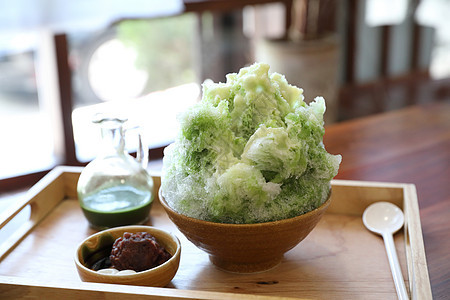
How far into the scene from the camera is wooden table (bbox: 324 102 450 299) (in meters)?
1.13

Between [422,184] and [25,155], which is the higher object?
[422,184]

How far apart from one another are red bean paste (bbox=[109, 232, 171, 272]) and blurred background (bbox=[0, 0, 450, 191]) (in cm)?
93

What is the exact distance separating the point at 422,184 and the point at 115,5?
1524 mm

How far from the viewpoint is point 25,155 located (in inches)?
99.9

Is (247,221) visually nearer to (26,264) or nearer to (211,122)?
(211,122)

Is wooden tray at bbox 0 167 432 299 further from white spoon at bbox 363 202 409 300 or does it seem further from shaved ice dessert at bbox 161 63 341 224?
shaved ice dessert at bbox 161 63 341 224

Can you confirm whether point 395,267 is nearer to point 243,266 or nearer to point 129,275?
point 243,266

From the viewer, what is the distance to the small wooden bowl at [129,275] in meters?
0.85

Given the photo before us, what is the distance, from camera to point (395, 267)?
3.09 ft

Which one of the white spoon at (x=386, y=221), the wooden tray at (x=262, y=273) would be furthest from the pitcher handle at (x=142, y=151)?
the white spoon at (x=386, y=221)

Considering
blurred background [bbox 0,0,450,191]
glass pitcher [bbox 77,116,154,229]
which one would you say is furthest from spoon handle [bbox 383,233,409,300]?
blurred background [bbox 0,0,450,191]

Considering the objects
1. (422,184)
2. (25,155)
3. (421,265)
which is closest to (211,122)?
(421,265)

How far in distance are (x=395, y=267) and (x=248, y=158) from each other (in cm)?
32

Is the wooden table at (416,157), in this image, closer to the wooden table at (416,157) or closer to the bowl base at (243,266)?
the wooden table at (416,157)
